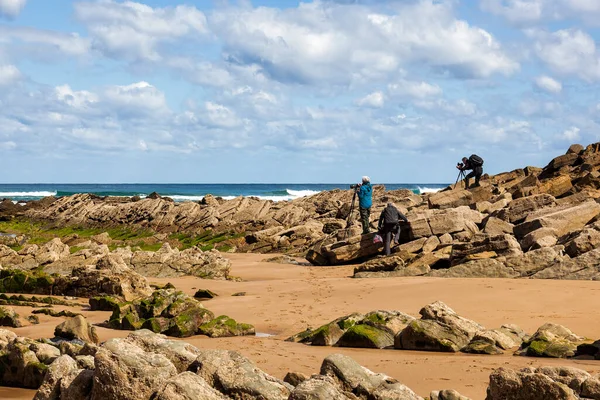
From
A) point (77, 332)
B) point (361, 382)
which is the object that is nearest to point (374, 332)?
point (77, 332)

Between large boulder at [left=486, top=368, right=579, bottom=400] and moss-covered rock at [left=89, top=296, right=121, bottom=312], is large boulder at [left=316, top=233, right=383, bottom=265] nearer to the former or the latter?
moss-covered rock at [left=89, top=296, right=121, bottom=312]

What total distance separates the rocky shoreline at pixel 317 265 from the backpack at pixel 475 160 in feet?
4.92

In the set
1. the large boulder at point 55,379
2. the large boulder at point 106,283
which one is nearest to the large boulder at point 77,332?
the large boulder at point 55,379

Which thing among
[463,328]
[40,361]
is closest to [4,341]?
Answer: [40,361]

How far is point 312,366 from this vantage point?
10391mm

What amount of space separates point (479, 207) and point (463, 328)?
50.9 ft

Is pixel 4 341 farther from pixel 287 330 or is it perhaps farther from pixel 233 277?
pixel 233 277

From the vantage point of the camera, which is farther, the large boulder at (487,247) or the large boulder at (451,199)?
the large boulder at (451,199)

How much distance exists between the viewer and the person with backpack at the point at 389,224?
22.4 metres

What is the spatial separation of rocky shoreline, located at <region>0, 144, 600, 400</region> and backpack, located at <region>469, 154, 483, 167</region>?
59.1 inches

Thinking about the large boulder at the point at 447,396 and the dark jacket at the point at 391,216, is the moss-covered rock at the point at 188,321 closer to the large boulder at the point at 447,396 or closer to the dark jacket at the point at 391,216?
the large boulder at the point at 447,396

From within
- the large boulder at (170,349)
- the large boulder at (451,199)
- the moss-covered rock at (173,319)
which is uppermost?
the large boulder at (451,199)

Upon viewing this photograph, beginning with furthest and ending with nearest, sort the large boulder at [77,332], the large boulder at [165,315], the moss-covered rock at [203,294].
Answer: the moss-covered rock at [203,294] < the large boulder at [165,315] < the large boulder at [77,332]

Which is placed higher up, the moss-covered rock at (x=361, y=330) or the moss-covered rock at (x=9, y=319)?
the moss-covered rock at (x=361, y=330)
